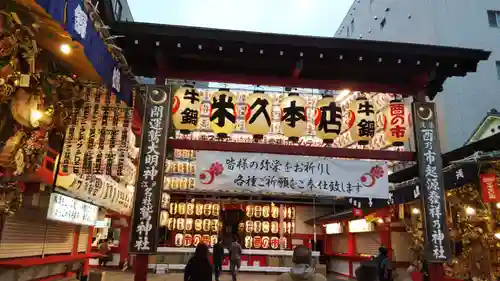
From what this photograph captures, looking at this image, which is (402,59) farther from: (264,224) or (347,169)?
(264,224)

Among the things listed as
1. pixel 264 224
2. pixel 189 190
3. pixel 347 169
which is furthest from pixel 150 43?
pixel 264 224

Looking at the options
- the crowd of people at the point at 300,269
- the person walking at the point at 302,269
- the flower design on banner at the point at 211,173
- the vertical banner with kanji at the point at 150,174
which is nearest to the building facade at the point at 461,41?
the crowd of people at the point at 300,269

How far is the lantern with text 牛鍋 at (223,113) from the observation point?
915 cm

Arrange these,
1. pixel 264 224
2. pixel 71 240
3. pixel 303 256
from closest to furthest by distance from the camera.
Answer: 1. pixel 303 256
2. pixel 71 240
3. pixel 264 224

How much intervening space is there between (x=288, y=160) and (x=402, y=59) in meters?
4.01

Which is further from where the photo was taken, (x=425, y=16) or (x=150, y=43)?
(x=425, y=16)

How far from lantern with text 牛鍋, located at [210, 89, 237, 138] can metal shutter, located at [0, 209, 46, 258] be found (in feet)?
18.2

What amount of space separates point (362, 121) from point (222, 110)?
3627 mm

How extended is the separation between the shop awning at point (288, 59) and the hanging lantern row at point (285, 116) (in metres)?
0.77

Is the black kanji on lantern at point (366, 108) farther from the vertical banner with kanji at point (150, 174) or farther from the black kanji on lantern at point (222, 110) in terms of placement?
the vertical banner with kanji at point (150, 174)

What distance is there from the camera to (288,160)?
9062 millimetres

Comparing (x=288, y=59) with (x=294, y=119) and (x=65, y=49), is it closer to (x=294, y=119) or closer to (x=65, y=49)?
(x=294, y=119)

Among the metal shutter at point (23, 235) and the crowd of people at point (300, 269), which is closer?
the crowd of people at point (300, 269)

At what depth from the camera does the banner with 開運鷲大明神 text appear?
885 centimetres
